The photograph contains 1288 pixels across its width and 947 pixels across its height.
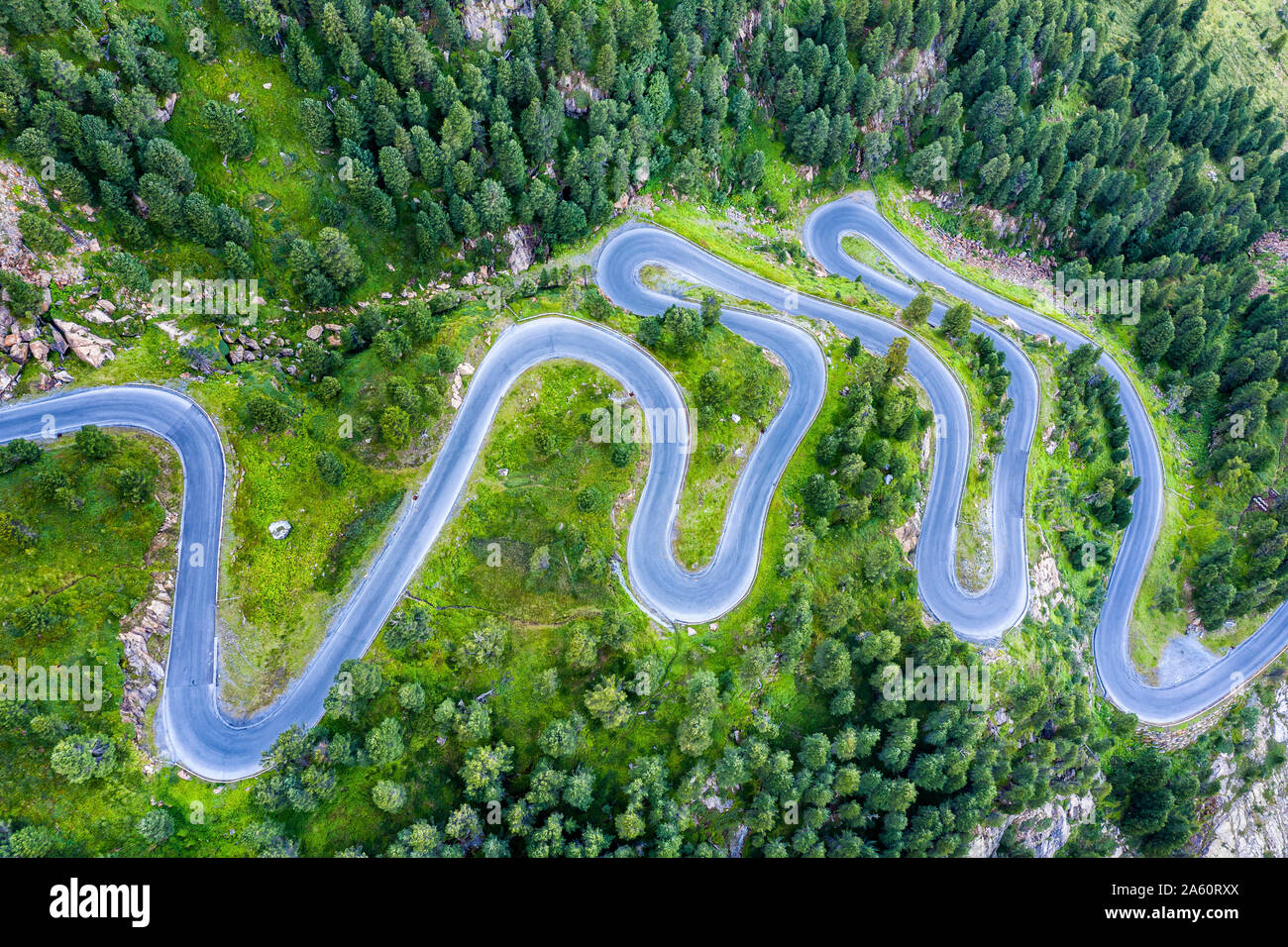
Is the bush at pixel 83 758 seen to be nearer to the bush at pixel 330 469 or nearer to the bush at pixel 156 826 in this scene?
the bush at pixel 156 826

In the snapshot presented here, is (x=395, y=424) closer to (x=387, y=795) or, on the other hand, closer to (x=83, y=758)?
(x=387, y=795)

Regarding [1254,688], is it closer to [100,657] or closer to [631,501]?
[631,501]

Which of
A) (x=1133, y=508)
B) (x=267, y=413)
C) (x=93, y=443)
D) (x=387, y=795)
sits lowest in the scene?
(x=387, y=795)

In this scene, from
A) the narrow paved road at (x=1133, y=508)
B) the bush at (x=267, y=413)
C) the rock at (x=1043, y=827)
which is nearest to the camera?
the bush at (x=267, y=413)

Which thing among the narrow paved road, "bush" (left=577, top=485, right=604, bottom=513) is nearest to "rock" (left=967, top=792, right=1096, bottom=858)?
the narrow paved road

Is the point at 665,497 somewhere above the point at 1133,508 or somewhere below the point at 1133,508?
above

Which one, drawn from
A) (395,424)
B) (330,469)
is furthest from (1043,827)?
(330,469)

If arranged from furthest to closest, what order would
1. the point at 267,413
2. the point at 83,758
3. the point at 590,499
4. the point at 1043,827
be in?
the point at 1043,827, the point at 590,499, the point at 267,413, the point at 83,758

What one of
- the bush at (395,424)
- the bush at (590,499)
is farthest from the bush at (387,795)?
the bush at (395,424)
